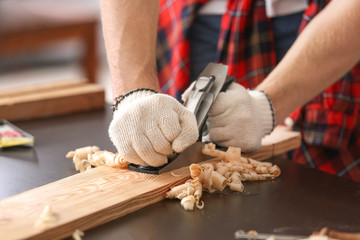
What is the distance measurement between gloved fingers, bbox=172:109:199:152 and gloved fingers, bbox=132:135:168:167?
48 millimetres

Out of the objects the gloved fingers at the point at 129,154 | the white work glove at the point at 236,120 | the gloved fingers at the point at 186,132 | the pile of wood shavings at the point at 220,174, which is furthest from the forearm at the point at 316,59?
the gloved fingers at the point at 129,154

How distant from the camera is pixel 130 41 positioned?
1.47 metres

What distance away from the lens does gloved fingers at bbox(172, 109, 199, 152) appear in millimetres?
1105

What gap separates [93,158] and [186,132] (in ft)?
0.91

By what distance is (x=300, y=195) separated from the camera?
1085 millimetres

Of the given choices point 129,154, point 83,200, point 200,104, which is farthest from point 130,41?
point 83,200

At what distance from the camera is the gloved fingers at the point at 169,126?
1.10 metres

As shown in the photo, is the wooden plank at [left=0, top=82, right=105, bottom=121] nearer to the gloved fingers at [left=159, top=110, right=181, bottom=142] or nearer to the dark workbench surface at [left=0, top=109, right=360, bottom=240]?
the dark workbench surface at [left=0, top=109, right=360, bottom=240]

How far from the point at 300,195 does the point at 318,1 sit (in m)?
0.77

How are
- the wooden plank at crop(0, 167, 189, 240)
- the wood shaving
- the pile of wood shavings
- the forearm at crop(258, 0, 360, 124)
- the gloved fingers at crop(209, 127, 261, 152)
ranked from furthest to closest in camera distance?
1. the forearm at crop(258, 0, 360, 124)
2. the gloved fingers at crop(209, 127, 261, 152)
3. the wood shaving
4. the pile of wood shavings
5. the wooden plank at crop(0, 167, 189, 240)

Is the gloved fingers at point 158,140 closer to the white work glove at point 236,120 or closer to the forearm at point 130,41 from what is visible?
the white work glove at point 236,120

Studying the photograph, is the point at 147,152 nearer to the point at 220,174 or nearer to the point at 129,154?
the point at 129,154

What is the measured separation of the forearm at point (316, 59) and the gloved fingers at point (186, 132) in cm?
37

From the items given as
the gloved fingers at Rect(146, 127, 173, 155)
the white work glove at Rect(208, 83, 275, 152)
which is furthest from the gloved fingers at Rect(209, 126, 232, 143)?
the gloved fingers at Rect(146, 127, 173, 155)
